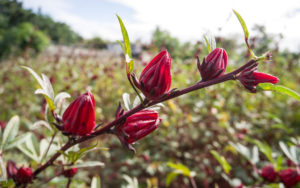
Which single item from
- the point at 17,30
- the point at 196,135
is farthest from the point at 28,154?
the point at 17,30

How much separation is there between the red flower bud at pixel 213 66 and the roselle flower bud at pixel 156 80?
0.08 meters

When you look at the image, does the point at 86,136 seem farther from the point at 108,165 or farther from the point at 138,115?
the point at 108,165

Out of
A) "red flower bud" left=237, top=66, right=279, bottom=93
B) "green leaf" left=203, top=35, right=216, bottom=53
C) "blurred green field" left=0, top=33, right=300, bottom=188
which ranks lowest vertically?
"blurred green field" left=0, top=33, right=300, bottom=188

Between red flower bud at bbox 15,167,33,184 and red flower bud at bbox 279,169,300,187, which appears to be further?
red flower bud at bbox 279,169,300,187

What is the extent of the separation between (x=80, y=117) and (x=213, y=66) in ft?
0.98

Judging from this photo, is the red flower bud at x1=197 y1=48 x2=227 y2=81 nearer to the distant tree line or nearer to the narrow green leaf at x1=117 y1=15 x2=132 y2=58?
the narrow green leaf at x1=117 y1=15 x2=132 y2=58

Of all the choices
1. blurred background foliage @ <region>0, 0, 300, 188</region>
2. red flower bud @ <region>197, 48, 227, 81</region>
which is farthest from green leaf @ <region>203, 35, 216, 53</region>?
blurred background foliage @ <region>0, 0, 300, 188</region>

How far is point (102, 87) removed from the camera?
3.44 m

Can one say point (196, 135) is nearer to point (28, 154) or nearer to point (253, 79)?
point (28, 154)

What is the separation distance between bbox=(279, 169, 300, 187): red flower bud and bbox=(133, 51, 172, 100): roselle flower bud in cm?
77

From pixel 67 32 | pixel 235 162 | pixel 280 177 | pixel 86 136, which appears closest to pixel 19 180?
pixel 86 136

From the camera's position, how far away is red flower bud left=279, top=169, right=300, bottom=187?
874 millimetres

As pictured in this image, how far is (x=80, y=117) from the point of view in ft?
1.52

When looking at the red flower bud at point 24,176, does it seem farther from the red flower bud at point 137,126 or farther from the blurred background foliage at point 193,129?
the blurred background foliage at point 193,129
